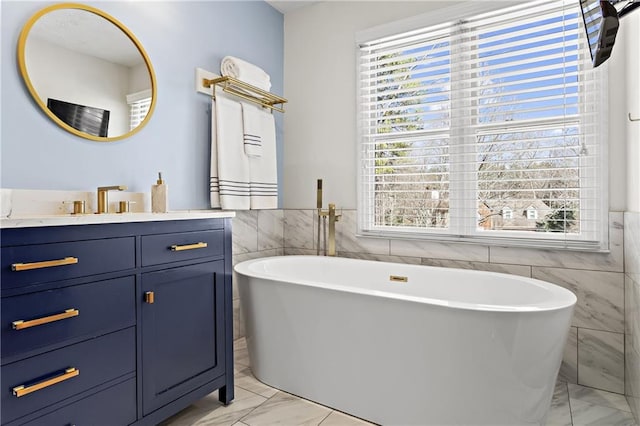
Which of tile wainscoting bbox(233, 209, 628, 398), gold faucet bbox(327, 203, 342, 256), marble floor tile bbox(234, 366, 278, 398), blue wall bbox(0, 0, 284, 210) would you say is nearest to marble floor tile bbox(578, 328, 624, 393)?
tile wainscoting bbox(233, 209, 628, 398)

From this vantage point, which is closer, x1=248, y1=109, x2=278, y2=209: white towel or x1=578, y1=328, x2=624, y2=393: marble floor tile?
x1=578, y1=328, x2=624, y2=393: marble floor tile

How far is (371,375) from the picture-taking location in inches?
70.4

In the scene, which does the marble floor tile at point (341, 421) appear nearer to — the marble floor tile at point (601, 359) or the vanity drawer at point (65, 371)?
the vanity drawer at point (65, 371)

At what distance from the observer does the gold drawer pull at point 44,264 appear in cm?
118

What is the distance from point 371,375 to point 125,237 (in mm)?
1269

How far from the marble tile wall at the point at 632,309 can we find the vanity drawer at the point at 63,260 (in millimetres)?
2245

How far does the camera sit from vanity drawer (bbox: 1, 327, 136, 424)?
3.85 ft

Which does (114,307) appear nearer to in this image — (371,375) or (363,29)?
(371,375)

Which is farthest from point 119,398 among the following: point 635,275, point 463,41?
point 463,41

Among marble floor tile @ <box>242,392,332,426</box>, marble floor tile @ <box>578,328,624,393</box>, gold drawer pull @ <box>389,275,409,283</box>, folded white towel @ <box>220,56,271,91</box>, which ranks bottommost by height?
marble floor tile @ <box>242,392,332,426</box>

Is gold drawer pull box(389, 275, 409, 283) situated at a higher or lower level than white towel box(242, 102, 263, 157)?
lower

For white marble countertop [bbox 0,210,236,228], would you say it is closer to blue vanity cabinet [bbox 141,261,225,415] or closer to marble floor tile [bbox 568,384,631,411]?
blue vanity cabinet [bbox 141,261,225,415]

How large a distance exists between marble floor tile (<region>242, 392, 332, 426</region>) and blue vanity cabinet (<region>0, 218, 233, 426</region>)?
0.67ft

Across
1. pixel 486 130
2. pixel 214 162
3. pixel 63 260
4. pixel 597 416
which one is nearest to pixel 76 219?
pixel 63 260
